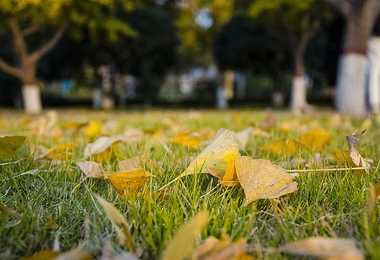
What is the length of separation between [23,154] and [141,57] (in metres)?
17.6

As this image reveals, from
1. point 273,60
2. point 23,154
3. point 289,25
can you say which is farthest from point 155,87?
point 23,154

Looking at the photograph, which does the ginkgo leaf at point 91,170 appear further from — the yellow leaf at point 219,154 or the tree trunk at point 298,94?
the tree trunk at point 298,94

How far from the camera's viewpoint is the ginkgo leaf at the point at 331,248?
1.52 feet

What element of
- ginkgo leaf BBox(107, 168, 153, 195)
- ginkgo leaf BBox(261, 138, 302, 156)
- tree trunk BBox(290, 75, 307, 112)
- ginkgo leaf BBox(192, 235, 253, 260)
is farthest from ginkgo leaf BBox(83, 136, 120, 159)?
tree trunk BBox(290, 75, 307, 112)

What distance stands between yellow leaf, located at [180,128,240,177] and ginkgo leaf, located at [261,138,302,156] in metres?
0.42

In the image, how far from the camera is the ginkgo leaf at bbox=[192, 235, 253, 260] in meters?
0.51

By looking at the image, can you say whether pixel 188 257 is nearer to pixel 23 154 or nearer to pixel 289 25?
pixel 23 154

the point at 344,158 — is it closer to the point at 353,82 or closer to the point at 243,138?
→ the point at 243,138

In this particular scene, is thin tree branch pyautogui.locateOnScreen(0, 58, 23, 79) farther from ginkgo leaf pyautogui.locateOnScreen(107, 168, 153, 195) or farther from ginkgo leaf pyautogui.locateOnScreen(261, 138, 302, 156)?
ginkgo leaf pyautogui.locateOnScreen(107, 168, 153, 195)

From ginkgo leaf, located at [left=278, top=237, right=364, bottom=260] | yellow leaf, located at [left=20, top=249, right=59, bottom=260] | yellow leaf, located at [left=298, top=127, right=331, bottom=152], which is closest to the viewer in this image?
ginkgo leaf, located at [left=278, top=237, right=364, bottom=260]

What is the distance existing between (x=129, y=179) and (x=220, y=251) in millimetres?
352

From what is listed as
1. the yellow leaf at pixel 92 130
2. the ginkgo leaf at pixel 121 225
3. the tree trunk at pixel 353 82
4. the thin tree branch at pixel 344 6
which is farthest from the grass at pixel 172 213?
the thin tree branch at pixel 344 6

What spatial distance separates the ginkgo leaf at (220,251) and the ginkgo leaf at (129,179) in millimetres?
301

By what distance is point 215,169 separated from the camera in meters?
0.91
